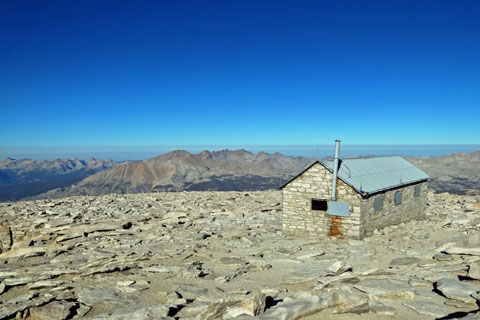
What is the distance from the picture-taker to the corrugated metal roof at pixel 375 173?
750 inches

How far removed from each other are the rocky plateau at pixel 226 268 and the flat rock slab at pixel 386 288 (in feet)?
0.10

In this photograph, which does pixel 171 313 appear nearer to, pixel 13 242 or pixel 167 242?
pixel 167 242

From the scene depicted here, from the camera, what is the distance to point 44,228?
2331 cm

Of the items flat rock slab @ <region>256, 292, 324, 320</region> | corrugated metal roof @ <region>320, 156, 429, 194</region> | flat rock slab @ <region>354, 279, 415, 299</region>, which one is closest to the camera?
flat rock slab @ <region>256, 292, 324, 320</region>

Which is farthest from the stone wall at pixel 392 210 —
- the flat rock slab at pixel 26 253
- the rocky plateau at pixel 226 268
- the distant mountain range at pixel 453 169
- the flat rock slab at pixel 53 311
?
the distant mountain range at pixel 453 169

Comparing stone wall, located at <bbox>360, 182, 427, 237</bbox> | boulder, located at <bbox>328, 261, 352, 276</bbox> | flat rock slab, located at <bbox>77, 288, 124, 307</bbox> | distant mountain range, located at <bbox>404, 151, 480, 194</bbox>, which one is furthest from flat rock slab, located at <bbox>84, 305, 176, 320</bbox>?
distant mountain range, located at <bbox>404, 151, 480, 194</bbox>

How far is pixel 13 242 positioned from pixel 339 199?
22.0 m

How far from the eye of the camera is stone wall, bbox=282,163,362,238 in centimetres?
1845

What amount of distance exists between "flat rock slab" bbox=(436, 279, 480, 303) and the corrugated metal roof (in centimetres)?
865

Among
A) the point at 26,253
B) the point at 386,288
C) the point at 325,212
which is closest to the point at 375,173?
the point at 325,212

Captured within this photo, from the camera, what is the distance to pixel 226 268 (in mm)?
14812

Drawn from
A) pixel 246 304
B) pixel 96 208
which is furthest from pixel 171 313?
pixel 96 208

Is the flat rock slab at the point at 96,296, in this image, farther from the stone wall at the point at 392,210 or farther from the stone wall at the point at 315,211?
the stone wall at the point at 392,210

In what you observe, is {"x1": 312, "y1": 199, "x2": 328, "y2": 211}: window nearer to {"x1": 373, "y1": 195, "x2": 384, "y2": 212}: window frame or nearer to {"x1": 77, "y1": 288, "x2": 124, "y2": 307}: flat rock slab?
{"x1": 373, "y1": 195, "x2": 384, "y2": 212}: window frame
